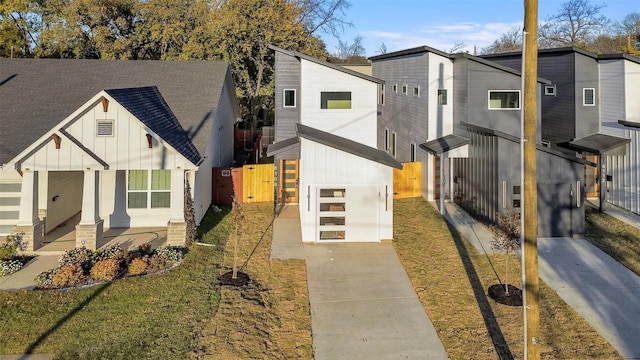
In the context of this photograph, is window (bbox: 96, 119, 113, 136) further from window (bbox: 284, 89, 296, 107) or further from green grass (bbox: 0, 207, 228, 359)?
window (bbox: 284, 89, 296, 107)

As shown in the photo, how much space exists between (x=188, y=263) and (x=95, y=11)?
96.0 ft

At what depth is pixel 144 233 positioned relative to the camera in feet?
51.4

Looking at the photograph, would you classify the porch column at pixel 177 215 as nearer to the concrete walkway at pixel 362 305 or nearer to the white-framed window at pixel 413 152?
the concrete walkway at pixel 362 305

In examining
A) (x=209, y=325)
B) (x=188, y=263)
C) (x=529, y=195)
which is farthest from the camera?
(x=188, y=263)

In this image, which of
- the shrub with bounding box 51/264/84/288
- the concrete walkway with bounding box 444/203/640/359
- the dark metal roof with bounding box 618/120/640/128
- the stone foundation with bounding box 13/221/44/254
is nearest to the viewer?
the concrete walkway with bounding box 444/203/640/359

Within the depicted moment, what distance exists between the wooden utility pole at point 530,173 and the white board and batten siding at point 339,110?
11.4 meters

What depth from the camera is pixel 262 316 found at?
32.4 ft

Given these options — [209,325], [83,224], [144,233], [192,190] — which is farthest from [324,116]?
[209,325]

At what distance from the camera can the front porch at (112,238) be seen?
46.0ft

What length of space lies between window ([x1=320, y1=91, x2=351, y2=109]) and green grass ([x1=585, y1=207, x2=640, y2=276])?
33.4 feet

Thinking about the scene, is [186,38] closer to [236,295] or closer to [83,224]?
[83,224]

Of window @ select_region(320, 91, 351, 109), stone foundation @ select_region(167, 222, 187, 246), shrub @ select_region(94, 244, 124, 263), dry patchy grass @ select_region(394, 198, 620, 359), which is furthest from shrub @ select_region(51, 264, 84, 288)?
window @ select_region(320, 91, 351, 109)

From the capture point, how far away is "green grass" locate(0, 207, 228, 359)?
837cm

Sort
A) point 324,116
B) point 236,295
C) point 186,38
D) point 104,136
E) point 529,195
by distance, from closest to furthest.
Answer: point 529,195 → point 236,295 → point 104,136 → point 324,116 → point 186,38
